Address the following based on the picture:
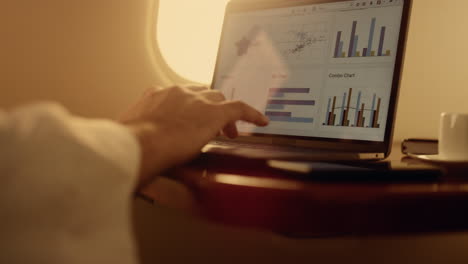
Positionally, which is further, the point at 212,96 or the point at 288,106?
the point at 288,106

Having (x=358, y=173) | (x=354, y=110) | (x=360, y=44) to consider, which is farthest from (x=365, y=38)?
(x=358, y=173)

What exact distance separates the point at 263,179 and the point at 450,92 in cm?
92

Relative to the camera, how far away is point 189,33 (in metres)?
1.09

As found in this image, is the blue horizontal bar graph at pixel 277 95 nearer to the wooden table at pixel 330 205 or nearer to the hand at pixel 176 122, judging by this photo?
the hand at pixel 176 122

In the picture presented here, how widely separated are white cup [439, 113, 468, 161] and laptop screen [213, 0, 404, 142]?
3.5 inches

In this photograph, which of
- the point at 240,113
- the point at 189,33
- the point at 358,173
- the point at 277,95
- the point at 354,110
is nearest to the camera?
the point at 358,173

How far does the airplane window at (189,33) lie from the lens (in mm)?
1088

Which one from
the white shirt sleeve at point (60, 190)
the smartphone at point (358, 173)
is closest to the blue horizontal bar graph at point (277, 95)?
the smartphone at point (358, 173)

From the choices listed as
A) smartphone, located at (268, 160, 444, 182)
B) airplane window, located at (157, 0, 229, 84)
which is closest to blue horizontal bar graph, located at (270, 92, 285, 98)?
airplane window, located at (157, 0, 229, 84)

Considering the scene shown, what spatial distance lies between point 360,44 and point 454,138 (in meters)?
0.22

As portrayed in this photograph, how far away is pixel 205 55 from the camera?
1094mm

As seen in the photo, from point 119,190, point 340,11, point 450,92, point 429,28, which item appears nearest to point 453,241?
point 450,92

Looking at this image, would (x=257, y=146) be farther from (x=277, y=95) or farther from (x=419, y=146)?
(x=419, y=146)

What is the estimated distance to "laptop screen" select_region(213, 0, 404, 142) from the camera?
2.56ft
